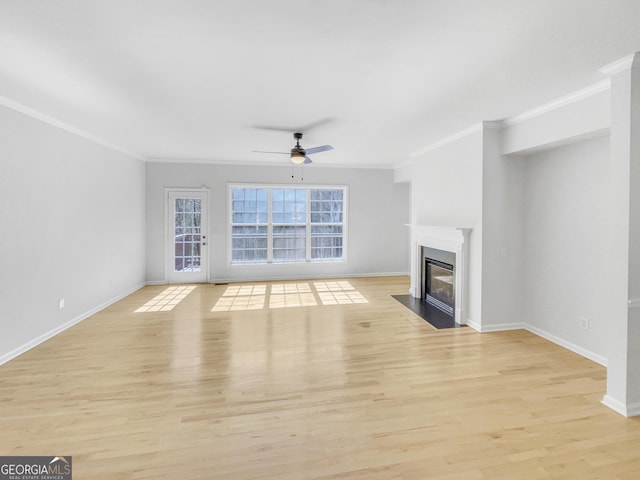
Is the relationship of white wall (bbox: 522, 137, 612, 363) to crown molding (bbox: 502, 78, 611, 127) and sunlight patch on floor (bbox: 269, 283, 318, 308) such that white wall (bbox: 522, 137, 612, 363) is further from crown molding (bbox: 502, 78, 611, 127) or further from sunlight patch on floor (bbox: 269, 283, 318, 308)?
Result: sunlight patch on floor (bbox: 269, 283, 318, 308)

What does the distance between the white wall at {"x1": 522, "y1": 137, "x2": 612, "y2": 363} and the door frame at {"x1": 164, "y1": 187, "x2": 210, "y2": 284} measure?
5.92 metres

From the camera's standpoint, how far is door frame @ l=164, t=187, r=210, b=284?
6.57 metres

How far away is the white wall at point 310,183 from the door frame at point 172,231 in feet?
0.27

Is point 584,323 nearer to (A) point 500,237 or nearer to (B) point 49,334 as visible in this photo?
(A) point 500,237

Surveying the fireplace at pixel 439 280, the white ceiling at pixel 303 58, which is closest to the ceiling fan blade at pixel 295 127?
the white ceiling at pixel 303 58

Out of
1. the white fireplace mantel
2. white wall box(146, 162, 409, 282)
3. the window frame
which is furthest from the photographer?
the window frame

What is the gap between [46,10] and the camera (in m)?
1.77

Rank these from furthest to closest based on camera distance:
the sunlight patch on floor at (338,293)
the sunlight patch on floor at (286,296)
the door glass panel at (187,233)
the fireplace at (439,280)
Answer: the door glass panel at (187,233)
the sunlight patch on floor at (338,293)
the sunlight patch on floor at (286,296)
the fireplace at (439,280)

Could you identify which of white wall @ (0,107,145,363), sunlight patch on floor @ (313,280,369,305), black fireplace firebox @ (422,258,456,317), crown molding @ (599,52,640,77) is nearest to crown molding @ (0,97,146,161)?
white wall @ (0,107,145,363)

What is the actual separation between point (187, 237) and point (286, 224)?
2224 mm

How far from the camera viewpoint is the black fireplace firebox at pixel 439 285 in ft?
15.2

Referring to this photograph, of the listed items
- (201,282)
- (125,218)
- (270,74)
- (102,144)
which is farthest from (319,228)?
(270,74)

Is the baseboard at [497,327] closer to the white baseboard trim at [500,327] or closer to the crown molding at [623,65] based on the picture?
the white baseboard trim at [500,327]

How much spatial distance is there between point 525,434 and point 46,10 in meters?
4.02
